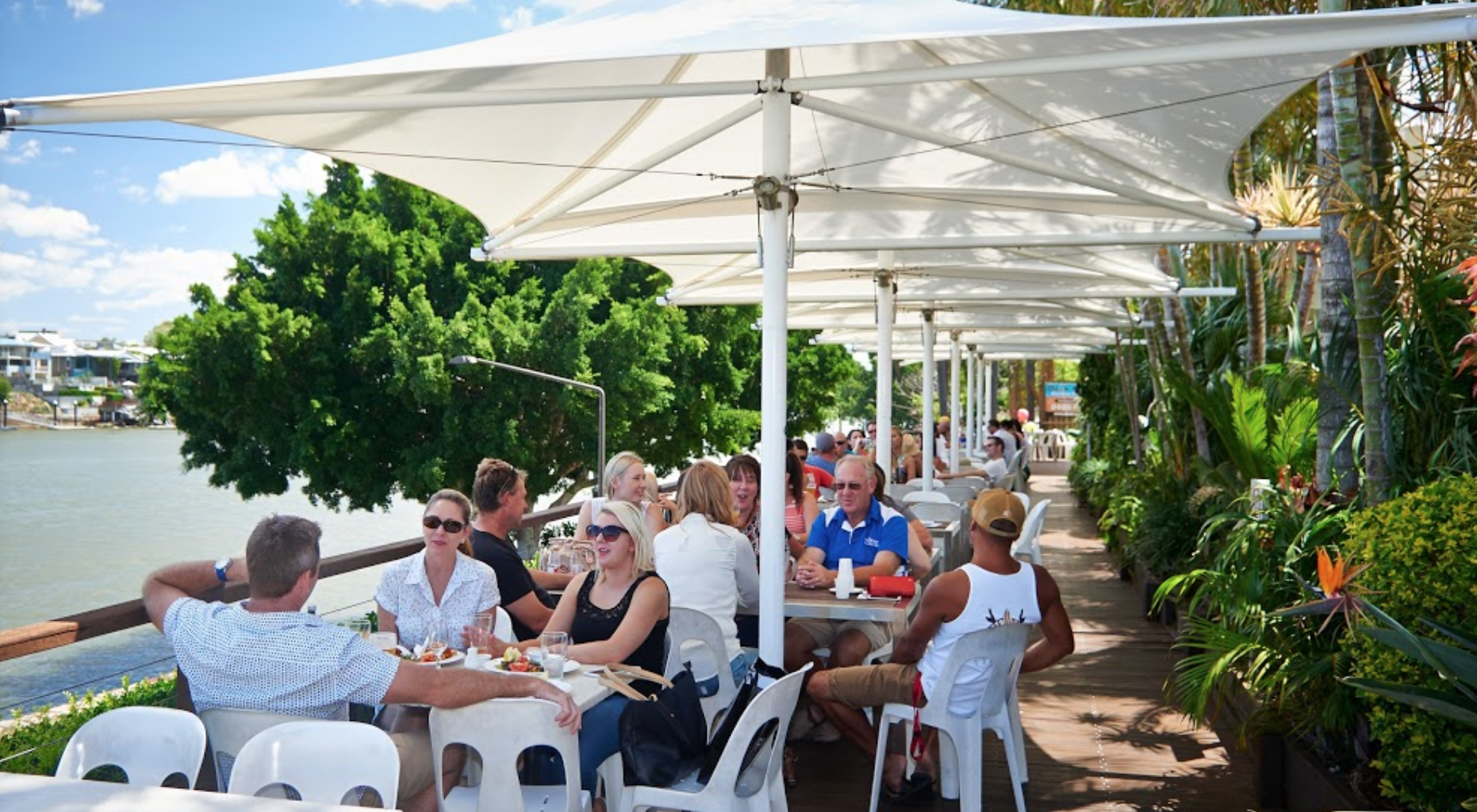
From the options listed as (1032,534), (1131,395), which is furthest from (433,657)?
(1131,395)

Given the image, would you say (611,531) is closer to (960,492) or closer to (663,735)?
(663,735)

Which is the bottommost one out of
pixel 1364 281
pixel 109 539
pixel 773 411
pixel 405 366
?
pixel 109 539

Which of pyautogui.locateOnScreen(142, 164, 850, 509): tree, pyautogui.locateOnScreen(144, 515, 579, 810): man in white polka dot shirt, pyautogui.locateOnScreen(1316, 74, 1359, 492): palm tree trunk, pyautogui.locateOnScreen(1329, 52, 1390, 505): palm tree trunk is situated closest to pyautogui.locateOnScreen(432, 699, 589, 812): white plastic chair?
pyautogui.locateOnScreen(144, 515, 579, 810): man in white polka dot shirt

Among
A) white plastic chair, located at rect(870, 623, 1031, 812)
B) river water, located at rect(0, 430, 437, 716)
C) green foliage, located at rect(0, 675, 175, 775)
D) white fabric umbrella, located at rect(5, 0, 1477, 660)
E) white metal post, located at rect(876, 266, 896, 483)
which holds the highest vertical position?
white fabric umbrella, located at rect(5, 0, 1477, 660)

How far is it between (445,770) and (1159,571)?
6.89 meters

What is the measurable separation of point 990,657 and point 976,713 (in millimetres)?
227

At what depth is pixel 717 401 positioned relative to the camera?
39094 millimetres

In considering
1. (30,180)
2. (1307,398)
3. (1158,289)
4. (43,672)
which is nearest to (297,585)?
(1307,398)

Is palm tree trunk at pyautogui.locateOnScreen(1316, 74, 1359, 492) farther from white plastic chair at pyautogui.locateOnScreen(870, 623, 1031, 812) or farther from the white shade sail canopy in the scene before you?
white plastic chair at pyautogui.locateOnScreen(870, 623, 1031, 812)

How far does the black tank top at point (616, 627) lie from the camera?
4.43 meters

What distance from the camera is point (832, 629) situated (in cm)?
614

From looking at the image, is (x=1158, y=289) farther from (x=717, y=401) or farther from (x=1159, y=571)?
(x=717, y=401)

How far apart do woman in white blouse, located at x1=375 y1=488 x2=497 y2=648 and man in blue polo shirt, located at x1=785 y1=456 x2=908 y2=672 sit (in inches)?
66.5

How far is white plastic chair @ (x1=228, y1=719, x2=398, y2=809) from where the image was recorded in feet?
9.99
